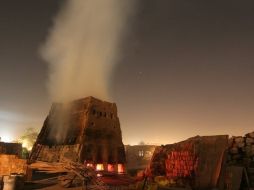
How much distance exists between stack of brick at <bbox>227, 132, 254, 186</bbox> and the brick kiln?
14.4 metres

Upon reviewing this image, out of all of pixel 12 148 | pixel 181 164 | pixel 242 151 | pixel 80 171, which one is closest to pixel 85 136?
pixel 80 171

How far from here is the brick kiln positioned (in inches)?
1010

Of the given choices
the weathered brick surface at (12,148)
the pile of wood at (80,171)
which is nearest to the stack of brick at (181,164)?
the pile of wood at (80,171)

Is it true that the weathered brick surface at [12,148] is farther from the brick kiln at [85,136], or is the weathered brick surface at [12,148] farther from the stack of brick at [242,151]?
the stack of brick at [242,151]

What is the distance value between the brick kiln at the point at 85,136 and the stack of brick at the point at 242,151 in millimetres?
14350

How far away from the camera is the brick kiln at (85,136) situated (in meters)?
25.7

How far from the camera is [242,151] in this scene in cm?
1351

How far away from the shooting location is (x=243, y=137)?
44.7 ft

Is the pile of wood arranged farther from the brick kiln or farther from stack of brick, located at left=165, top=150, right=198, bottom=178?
the brick kiln

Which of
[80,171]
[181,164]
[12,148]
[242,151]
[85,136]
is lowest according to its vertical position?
[80,171]

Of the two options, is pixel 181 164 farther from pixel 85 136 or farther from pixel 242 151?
pixel 85 136

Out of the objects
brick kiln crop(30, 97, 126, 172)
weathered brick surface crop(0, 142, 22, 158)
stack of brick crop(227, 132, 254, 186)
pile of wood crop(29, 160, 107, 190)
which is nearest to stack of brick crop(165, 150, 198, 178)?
stack of brick crop(227, 132, 254, 186)

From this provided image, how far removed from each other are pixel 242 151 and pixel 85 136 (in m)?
15.7

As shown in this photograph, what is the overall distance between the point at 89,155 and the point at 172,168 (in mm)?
12266
